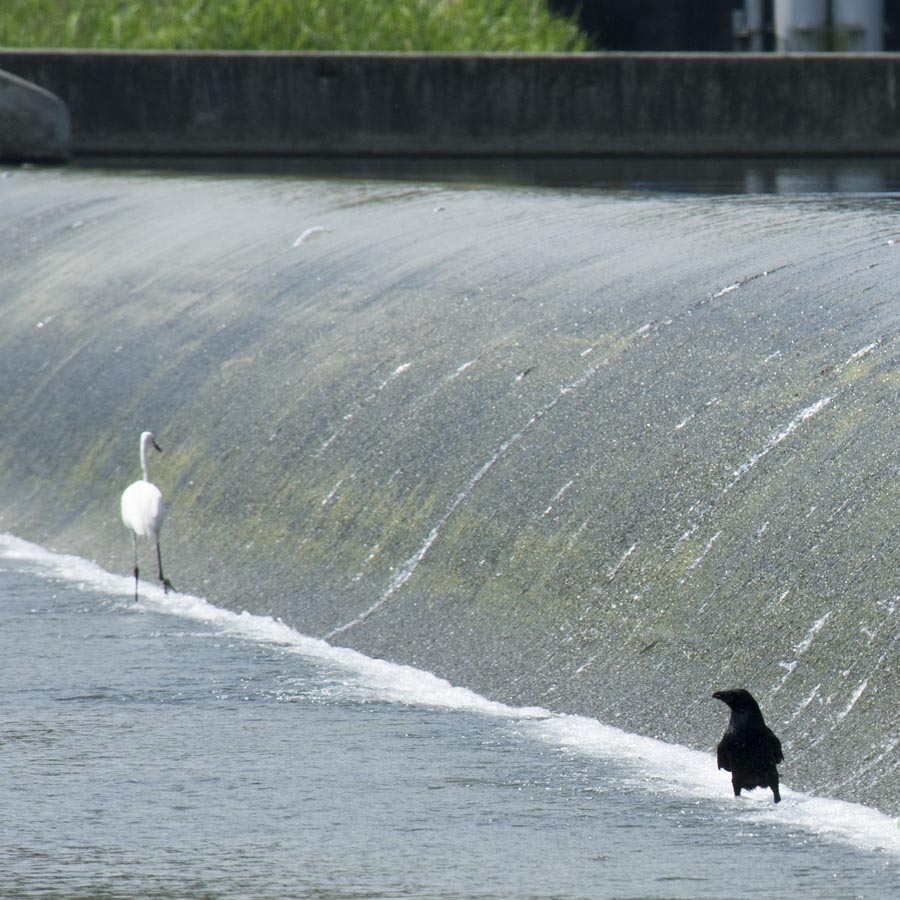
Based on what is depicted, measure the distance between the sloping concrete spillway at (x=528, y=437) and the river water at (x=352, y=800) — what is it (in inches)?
9.4

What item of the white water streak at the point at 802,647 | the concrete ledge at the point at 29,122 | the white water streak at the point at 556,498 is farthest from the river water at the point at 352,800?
the concrete ledge at the point at 29,122

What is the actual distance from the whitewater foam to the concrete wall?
8790mm

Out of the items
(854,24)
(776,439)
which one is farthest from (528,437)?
(854,24)

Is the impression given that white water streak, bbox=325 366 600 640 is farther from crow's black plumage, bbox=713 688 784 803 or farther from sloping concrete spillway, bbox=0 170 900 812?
crow's black plumage, bbox=713 688 784 803

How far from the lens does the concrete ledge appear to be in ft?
51.8

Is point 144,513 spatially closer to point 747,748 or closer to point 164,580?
point 164,580

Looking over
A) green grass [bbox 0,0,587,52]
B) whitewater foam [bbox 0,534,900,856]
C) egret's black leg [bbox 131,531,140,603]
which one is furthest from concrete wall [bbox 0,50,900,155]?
whitewater foam [bbox 0,534,900,856]

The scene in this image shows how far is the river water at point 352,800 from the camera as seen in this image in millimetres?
4578

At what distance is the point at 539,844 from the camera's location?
4.82m

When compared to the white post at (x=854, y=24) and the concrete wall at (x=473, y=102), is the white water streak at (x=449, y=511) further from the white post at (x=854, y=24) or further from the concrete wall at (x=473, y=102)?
the white post at (x=854, y=24)

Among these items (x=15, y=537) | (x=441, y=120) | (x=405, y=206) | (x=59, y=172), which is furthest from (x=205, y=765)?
(x=441, y=120)

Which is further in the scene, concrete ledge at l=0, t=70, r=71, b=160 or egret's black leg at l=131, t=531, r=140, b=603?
concrete ledge at l=0, t=70, r=71, b=160

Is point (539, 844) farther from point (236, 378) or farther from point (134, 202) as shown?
Answer: point (134, 202)

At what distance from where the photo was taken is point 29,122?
625 inches
